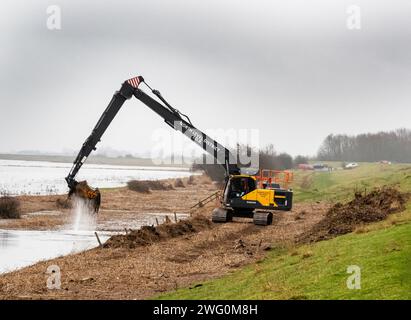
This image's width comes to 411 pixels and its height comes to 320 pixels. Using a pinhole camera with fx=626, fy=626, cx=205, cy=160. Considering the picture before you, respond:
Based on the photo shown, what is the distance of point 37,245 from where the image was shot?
37188 mm

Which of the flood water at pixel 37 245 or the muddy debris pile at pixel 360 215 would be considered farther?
the muddy debris pile at pixel 360 215

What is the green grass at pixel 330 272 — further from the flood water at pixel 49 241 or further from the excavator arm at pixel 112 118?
the excavator arm at pixel 112 118

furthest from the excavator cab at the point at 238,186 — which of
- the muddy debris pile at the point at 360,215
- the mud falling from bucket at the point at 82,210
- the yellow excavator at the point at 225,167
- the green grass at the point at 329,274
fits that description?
the green grass at the point at 329,274

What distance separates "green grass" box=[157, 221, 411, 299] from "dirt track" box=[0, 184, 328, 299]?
1.98 metres

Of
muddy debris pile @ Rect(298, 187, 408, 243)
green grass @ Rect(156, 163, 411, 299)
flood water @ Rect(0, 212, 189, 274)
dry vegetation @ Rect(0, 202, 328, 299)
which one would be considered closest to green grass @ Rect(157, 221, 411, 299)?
green grass @ Rect(156, 163, 411, 299)

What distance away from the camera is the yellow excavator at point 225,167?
1500 inches

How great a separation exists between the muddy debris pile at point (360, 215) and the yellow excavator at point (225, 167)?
15.4 feet

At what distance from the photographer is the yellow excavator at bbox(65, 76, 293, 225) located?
125 ft

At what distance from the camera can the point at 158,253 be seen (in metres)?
30.8

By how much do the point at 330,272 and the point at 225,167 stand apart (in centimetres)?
2382

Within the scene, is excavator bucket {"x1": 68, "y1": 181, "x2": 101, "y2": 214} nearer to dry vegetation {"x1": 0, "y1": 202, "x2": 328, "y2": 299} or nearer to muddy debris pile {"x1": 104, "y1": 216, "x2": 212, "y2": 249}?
muddy debris pile {"x1": 104, "y1": 216, "x2": 212, "y2": 249}
